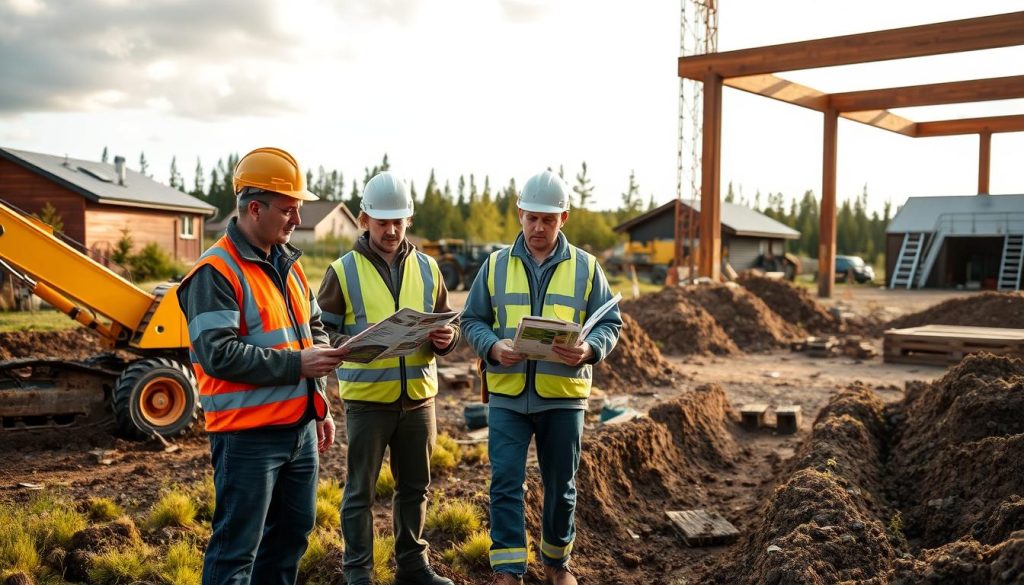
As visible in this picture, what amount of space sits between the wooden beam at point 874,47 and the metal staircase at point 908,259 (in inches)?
728

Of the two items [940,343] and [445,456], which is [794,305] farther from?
[445,456]

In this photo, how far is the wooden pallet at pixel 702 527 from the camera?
16.8 feet

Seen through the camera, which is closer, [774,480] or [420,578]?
[420,578]

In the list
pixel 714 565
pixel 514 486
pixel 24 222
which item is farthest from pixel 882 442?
pixel 24 222

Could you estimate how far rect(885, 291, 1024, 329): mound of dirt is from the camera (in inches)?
635

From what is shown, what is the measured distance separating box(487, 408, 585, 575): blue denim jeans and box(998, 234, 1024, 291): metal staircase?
3168 centimetres

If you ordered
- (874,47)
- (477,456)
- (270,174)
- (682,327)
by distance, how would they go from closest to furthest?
(270,174) → (477,456) → (682,327) → (874,47)

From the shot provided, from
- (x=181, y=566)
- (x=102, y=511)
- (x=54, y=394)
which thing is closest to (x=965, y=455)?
(x=181, y=566)

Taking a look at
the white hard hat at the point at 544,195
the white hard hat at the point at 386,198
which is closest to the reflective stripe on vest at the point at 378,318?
the white hard hat at the point at 386,198

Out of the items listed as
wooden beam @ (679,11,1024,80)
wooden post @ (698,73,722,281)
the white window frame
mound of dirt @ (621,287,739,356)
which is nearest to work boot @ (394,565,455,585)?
mound of dirt @ (621,287,739,356)

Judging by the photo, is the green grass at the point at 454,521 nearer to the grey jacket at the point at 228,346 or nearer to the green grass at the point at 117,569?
the green grass at the point at 117,569

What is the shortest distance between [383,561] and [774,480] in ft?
11.3

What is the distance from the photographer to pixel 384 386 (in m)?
3.84

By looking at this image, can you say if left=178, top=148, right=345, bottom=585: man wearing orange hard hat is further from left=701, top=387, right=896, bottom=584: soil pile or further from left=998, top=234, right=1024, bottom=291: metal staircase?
left=998, top=234, right=1024, bottom=291: metal staircase
